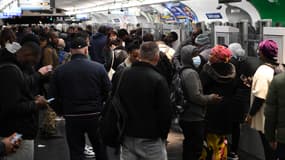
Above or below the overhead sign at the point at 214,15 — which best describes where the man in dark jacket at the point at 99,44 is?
below

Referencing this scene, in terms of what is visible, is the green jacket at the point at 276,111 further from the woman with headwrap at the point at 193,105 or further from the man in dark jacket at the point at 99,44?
the man in dark jacket at the point at 99,44

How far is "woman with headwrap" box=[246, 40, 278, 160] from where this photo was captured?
536cm

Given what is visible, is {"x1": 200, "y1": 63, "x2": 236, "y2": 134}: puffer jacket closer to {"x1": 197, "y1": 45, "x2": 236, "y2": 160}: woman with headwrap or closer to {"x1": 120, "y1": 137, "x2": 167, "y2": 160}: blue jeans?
{"x1": 197, "y1": 45, "x2": 236, "y2": 160}: woman with headwrap

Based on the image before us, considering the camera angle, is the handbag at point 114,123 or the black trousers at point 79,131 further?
the black trousers at point 79,131

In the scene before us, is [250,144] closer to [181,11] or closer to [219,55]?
[219,55]

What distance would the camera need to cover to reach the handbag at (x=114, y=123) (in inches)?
166

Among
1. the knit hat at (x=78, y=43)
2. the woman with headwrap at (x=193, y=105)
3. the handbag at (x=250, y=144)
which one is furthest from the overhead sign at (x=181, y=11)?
the knit hat at (x=78, y=43)

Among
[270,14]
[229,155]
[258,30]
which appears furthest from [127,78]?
[270,14]

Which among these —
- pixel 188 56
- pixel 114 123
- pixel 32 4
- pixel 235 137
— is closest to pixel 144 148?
pixel 114 123

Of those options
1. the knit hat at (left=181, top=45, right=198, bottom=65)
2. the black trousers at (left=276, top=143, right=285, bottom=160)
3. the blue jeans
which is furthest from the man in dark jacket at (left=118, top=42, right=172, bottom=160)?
the knit hat at (left=181, top=45, right=198, bottom=65)

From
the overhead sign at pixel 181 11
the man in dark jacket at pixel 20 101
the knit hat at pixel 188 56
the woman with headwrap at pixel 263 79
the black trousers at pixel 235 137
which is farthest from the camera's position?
the overhead sign at pixel 181 11

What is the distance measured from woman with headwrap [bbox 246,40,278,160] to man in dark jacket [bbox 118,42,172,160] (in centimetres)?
165

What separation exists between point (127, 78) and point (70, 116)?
48.9 inches

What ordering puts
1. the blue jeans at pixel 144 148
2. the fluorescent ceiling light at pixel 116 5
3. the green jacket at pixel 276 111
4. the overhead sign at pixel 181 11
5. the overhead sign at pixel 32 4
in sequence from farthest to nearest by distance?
the fluorescent ceiling light at pixel 116 5
the overhead sign at pixel 181 11
the overhead sign at pixel 32 4
the blue jeans at pixel 144 148
the green jacket at pixel 276 111
